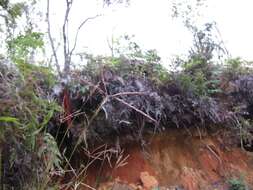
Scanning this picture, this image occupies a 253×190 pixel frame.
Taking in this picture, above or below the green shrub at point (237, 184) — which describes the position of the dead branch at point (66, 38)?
above

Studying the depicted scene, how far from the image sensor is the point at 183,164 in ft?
9.87

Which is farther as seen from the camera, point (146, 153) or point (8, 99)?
point (146, 153)

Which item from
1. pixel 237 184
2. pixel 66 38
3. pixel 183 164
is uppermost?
pixel 66 38

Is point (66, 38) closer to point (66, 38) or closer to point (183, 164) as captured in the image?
point (66, 38)

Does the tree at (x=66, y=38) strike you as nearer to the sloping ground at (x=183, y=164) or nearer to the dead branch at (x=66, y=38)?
the dead branch at (x=66, y=38)

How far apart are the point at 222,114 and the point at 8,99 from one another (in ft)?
6.39

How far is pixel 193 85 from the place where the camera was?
296cm

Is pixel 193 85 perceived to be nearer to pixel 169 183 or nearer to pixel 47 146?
pixel 169 183

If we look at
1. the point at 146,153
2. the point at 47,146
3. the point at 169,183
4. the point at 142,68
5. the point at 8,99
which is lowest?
the point at 169,183

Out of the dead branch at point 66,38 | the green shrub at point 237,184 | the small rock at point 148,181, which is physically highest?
the dead branch at point 66,38

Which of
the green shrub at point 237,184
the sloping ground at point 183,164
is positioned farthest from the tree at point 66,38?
the green shrub at point 237,184

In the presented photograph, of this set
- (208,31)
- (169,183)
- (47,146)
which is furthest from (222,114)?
(47,146)

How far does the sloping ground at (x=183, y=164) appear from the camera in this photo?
9.00 feet

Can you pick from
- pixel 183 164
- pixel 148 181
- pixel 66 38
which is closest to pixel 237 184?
pixel 183 164
